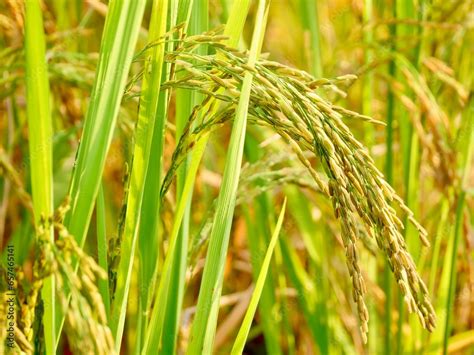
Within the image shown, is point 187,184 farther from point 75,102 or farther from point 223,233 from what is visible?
point 75,102

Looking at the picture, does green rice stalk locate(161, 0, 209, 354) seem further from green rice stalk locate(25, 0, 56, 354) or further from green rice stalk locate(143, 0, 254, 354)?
green rice stalk locate(25, 0, 56, 354)

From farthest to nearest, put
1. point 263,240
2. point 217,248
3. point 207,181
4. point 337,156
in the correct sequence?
point 207,181, point 263,240, point 217,248, point 337,156

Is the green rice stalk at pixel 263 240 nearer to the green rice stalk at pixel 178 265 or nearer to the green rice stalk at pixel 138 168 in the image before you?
the green rice stalk at pixel 178 265

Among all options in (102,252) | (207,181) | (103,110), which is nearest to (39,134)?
(103,110)

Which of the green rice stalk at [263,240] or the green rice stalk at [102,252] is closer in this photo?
the green rice stalk at [102,252]

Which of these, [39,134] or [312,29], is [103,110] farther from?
[312,29]

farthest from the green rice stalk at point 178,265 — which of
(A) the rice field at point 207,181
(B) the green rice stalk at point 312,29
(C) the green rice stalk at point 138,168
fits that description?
(B) the green rice stalk at point 312,29

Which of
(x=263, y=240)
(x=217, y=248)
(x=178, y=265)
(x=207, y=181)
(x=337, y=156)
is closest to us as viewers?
(x=337, y=156)

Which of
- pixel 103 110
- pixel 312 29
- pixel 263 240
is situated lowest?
pixel 263 240
